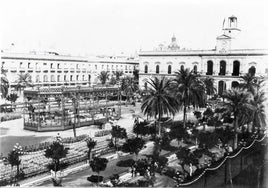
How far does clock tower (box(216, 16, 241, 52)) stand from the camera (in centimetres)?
6338

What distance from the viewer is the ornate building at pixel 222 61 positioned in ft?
198

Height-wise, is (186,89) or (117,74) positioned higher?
(117,74)

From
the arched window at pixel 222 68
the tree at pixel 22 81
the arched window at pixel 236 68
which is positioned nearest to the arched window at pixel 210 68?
the arched window at pixel 222 68

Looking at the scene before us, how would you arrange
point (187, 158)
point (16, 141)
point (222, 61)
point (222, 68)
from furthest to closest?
1. point (222, 68)
2. point (222, 61)
3. point (16, 141)
4. point (187, 158)

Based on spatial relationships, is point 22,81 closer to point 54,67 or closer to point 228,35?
point 54,67

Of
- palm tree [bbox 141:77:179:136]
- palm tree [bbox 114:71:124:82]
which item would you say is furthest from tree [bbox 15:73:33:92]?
palm tree [bbox 141:77:179:136]

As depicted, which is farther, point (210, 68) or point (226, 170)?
point (210, 68)

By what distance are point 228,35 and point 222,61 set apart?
510 cm

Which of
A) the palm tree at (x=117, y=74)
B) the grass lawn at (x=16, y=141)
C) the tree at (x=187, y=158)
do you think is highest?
the palm tree at (x=117, y=74)

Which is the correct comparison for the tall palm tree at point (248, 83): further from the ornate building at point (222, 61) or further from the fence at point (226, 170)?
the ornate building at point (222, 61)

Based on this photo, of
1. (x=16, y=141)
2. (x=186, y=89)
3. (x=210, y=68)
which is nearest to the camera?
(x=16, y=141)

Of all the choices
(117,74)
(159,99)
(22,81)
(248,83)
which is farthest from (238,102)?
(117,74)

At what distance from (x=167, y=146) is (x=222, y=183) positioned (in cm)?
803

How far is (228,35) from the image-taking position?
64.6 meters
